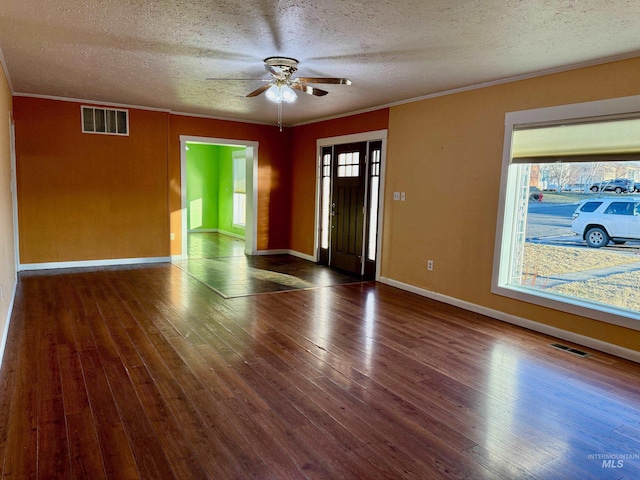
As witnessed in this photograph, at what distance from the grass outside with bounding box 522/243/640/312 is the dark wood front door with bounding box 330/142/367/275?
2.68m

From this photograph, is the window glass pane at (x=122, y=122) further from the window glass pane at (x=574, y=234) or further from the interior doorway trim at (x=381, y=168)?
the window glass pane at (x=574, y=234)

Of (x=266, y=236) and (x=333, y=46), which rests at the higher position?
(x=333, y=46)

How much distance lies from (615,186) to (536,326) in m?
1.47

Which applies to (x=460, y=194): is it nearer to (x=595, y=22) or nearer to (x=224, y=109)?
(x=595, y=22)

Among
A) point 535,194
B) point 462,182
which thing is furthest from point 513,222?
point 462,182

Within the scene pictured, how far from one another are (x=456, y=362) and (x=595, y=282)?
1626 millimetres

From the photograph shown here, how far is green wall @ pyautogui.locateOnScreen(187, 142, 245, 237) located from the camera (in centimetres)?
1086

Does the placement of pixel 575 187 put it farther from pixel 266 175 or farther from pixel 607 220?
pixel 266 175

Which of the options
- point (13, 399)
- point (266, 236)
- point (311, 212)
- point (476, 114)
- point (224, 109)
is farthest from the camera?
point (266, 236)

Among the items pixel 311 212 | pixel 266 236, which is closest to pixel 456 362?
pixel 311 212

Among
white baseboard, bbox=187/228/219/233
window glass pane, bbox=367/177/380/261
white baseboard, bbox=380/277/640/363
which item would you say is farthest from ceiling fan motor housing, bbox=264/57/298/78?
white baseboard, bbox=187/228/219/233

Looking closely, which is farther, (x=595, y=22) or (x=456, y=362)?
(x=456, y=362)

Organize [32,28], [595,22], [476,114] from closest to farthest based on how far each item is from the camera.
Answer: [595,22]
[32,28]
[476,114]

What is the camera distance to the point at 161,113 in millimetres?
6770
